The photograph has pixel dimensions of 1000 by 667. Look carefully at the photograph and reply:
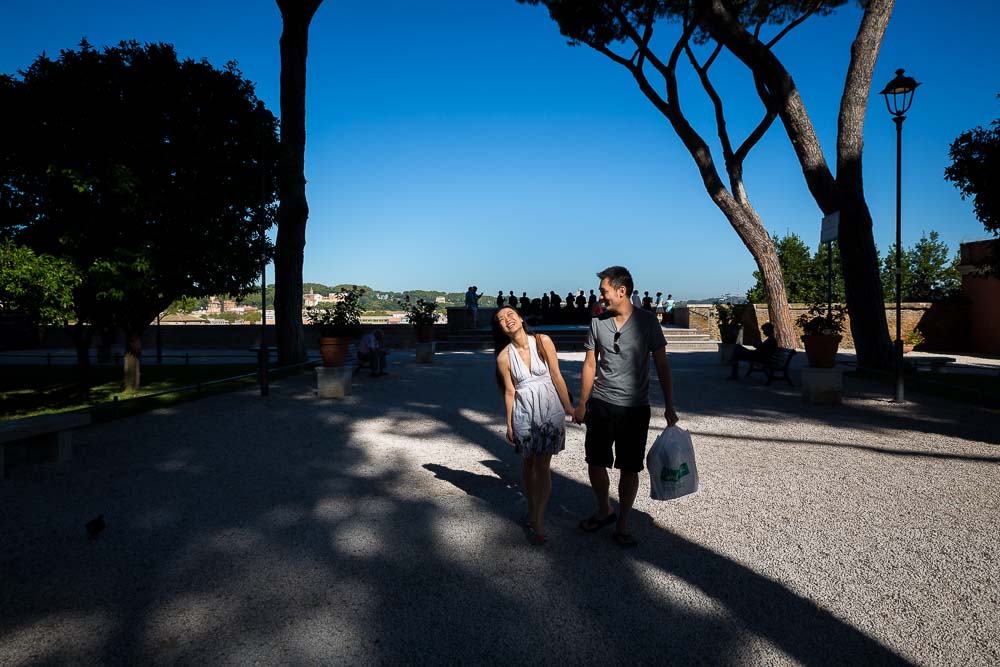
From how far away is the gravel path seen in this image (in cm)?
265

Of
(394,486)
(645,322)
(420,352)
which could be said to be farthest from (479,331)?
(645,322)

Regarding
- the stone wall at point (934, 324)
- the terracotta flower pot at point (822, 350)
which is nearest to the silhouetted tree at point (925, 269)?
the stone wall at point (934, 324)

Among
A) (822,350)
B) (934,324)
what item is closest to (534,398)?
(822,350)

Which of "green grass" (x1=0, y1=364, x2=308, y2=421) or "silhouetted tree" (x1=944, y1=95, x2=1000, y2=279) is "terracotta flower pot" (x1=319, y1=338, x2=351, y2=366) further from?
"silhouetted tree" (x1=944, y1=95, x2=1000, y2=279)

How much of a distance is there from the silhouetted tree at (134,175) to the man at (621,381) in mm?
8350

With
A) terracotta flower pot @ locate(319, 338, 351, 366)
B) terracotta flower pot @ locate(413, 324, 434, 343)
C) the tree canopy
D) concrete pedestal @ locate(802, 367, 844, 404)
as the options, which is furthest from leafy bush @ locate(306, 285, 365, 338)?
concrete pedestal @ locate(802, 367, 844, 404)

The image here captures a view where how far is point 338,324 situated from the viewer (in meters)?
12.0

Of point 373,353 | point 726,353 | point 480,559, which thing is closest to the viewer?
point 480,559

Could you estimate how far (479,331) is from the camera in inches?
958

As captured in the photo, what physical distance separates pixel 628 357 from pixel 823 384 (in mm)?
6981

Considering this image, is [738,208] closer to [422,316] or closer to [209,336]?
[422,316]

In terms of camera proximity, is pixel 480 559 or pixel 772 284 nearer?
pixel 480 559

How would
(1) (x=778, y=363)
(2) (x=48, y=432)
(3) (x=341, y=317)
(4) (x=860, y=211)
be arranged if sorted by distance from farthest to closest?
(4) (x=860, y=211)
(3) (x=341, y=317)
(1) (x=778, y=363)
(2) (x=48, y=432)

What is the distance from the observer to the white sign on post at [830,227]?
1207 centimetres
